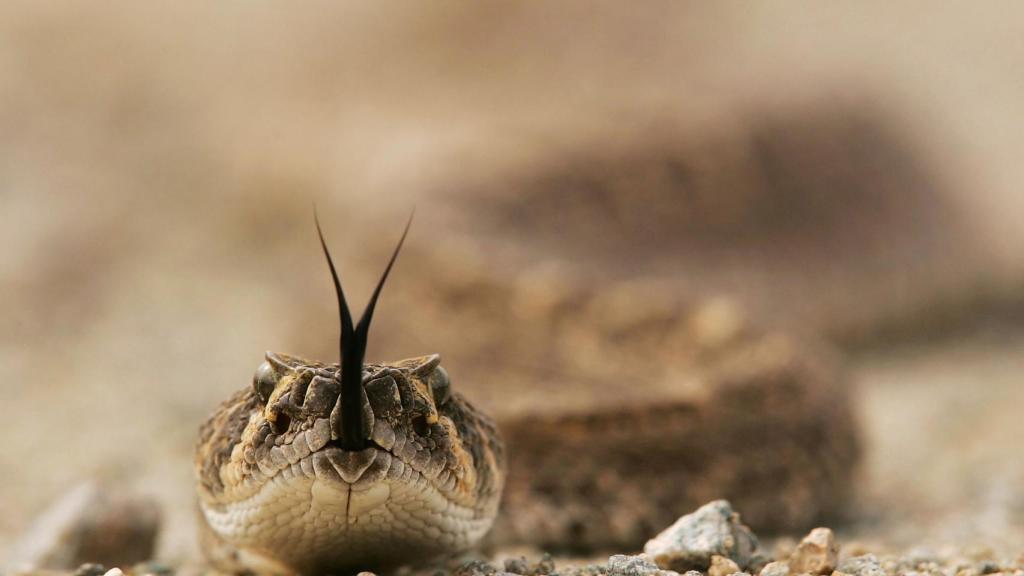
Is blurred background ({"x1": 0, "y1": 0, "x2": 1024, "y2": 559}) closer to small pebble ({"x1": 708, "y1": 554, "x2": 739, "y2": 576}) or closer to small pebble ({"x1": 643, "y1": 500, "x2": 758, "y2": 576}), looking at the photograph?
small pebble ({"x1": 643, "y1": 500, "x2": 758, "y2": 576})

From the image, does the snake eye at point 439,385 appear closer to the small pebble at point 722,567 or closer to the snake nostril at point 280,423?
the snake nostril at point 280,423

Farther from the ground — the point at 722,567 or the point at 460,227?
the point at 460,227

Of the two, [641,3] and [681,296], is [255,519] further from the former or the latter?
[641,3]

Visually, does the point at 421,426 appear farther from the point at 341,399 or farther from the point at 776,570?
the point at 776,570

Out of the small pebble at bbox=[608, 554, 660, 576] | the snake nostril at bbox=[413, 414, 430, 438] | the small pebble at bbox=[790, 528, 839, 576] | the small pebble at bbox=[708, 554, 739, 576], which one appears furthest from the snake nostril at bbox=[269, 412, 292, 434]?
the small pebble at bbox=[790, 528, 839, 576]

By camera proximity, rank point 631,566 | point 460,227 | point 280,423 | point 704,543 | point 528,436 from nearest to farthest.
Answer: point 280,423
point 631,566
point 704,543
point 528,436
point 460,227

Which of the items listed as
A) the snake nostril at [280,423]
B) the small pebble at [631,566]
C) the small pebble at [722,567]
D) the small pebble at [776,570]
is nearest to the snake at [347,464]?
the snake nostril at [280,423]

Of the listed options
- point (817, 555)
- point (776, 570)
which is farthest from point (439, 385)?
point (817, 555)
